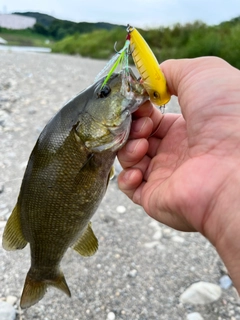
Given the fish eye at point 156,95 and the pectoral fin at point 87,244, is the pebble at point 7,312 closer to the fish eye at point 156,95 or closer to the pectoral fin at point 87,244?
the pectoral fin at point 87,244

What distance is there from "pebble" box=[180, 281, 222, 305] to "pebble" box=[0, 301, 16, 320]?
3.75ft

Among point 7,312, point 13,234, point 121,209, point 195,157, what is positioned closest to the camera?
point 195,157

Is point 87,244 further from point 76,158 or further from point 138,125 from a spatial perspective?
point 138,125

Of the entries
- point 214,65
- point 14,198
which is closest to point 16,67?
point 14,198

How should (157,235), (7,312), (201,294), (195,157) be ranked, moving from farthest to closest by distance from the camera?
(157,235) < (201,294) < (7,312) < (195,157)

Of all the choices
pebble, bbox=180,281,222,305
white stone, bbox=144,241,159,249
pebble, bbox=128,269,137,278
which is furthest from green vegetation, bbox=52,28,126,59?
pebble, bbox=180,281,222,305

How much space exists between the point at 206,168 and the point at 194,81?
19.9 inches

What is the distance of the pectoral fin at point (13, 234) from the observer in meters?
2.15

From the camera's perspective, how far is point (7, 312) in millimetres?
2656

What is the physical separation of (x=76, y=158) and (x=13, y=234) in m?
0.57

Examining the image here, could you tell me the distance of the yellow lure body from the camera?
198 cm

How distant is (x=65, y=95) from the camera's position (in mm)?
8391

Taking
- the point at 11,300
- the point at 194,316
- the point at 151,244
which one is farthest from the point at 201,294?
the point at 11,300

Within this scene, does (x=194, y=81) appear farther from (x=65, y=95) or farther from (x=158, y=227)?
(x=65, y=95)
